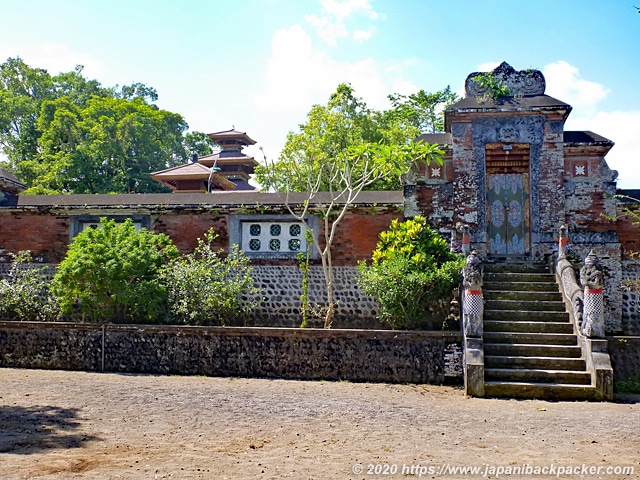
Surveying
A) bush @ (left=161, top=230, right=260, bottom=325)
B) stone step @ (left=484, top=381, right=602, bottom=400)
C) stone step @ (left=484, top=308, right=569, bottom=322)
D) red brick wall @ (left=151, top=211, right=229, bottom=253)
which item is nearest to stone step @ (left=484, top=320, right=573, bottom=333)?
stone step @ (left=484, top=308, right=569, bottom=322)

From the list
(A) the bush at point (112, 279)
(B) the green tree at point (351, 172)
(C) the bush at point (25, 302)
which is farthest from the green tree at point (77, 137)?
(B) the green tree at point (351, 172)

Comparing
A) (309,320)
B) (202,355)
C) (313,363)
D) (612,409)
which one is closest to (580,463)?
(612,409)

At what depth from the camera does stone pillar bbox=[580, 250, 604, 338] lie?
29.3ft

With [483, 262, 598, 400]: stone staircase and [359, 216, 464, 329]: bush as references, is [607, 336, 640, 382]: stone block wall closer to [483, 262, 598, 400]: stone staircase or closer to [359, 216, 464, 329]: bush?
[483, 262, 598, 400]: stone staircase

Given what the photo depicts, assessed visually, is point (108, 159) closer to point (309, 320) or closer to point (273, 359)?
point (309, 320)

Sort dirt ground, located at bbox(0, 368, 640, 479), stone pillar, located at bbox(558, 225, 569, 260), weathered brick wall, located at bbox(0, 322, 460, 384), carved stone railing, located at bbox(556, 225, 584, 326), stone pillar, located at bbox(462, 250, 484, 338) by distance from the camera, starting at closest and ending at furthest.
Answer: dirt ground, located at bbox(0, 368, 640, 479)
stone pillar, located at bbox(462, 250, 484, 338)
carved stone railing, located at bbox(556, 225, 584, 326)
weathered brick wall, located at bbox(0, 322, 460, 384)
stone pillar, located at bbox(558, 225, 569, 260)

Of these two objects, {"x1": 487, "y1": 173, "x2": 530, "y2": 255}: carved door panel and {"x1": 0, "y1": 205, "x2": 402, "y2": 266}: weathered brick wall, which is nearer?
{"x1": 0, "y1": 205, "x2": 402, "y2": 266}: weathered brick wall

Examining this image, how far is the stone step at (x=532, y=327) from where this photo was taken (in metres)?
9.89

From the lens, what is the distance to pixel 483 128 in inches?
503

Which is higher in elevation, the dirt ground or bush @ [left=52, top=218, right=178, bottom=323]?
bush @ [left=52, top=218, right=178, bottom=323]

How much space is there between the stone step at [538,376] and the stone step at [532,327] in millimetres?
1113

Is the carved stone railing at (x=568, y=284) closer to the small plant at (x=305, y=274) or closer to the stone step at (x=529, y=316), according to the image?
the stone step at (x=529, y=316)

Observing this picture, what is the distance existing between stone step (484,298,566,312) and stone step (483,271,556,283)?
0.99 meters

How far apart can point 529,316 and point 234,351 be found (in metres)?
4.91
